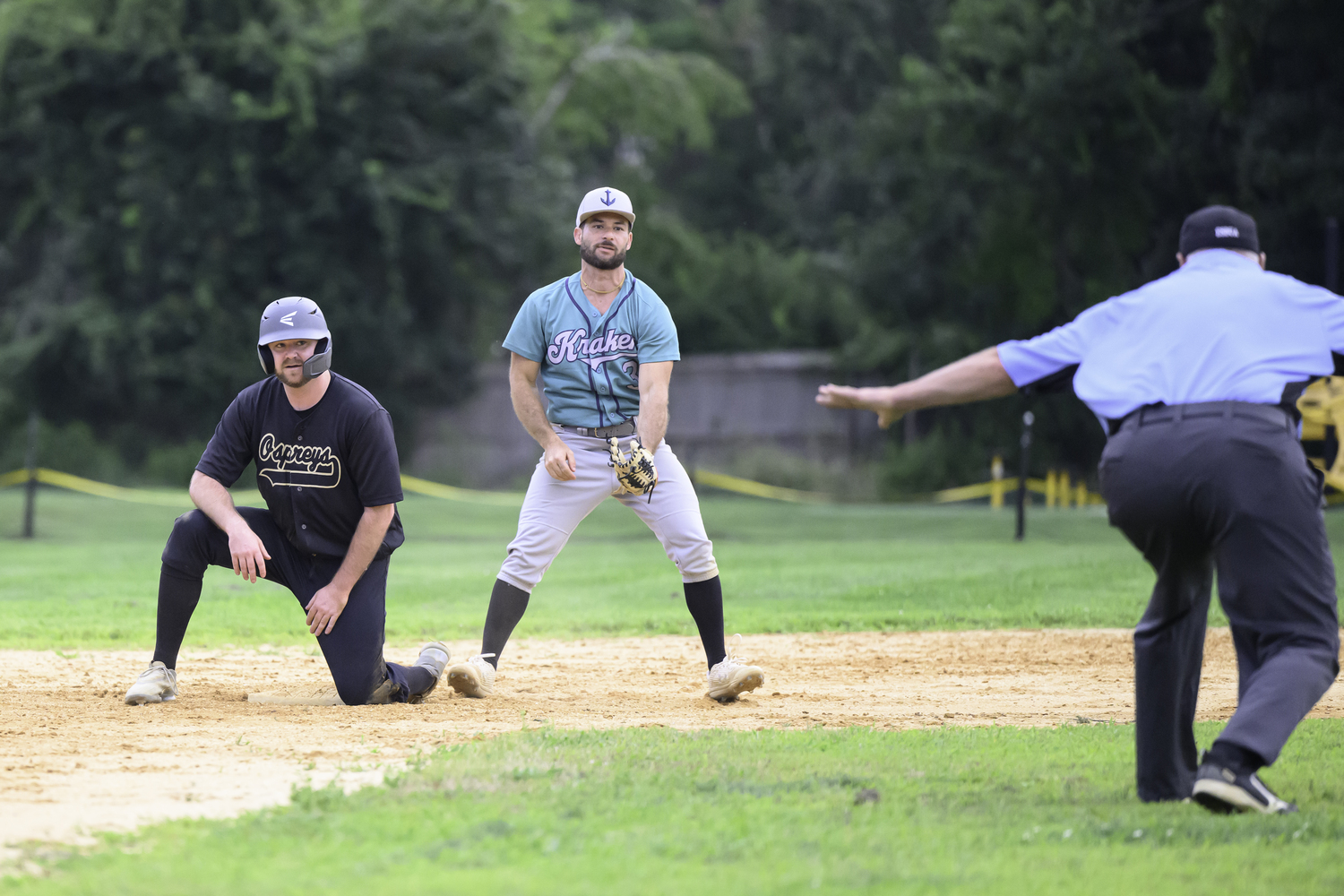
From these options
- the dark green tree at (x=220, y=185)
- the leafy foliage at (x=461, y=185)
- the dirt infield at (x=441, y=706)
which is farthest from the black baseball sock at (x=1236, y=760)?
the dark green tree at (x=220, y=185)

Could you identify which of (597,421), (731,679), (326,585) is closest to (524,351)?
(597,421)

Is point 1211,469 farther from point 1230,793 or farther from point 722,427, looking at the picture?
point 722,427

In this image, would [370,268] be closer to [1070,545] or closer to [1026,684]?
[1070,545]

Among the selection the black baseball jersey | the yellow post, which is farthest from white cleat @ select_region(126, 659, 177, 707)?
the yellow post

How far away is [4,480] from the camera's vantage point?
2591cm

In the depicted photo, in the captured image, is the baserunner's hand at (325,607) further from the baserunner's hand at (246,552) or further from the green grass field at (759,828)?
the green grass field at (759,828)

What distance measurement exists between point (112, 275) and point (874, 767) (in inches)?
1049

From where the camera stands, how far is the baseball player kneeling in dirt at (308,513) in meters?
6.60

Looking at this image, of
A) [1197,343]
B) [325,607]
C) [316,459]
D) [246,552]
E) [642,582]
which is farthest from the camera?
Answer: [642,582]

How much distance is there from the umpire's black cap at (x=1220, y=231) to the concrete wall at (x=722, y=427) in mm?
23863

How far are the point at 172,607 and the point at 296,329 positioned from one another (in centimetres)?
142

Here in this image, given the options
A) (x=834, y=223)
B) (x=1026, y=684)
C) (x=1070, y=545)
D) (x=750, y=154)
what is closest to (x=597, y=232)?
(x=1026, y=684)

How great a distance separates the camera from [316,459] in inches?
263

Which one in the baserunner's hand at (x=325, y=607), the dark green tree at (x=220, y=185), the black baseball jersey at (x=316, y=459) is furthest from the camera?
the dark green tree at (x=220, y=185)
